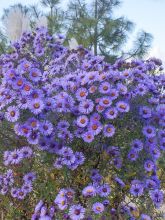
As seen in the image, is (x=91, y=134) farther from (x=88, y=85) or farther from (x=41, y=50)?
(x=41, y=50)

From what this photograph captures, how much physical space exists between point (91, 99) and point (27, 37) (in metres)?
2.44

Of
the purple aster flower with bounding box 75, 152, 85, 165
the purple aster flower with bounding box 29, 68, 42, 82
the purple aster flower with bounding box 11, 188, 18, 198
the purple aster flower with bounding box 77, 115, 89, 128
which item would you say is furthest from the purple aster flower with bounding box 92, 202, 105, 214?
the purple aster flower with bounding box 29, 68, 42, 82

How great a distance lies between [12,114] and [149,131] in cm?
92

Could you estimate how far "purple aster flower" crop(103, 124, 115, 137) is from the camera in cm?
366

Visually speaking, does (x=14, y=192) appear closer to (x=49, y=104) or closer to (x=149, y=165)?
(x=49, y=104)

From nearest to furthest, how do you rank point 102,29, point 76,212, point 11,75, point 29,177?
1. point 76,212
2. point 11,75
3. point 29,177
4. point 102,29

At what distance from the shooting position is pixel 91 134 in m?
3.66

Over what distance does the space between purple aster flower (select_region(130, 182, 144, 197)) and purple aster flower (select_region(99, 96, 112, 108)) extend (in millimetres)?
590

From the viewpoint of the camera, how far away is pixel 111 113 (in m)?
3.72

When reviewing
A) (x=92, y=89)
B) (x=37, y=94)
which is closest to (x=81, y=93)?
(x=92, y=89)

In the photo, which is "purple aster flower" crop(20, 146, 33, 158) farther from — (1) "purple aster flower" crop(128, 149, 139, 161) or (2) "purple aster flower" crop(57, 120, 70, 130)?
(1) "purple aster flower" crop(128, 149, 139, 161)

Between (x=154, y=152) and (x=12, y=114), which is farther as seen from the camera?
(x=154, y=152)

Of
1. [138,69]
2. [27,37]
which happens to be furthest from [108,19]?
[138,69]

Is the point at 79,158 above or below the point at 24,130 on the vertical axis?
below
